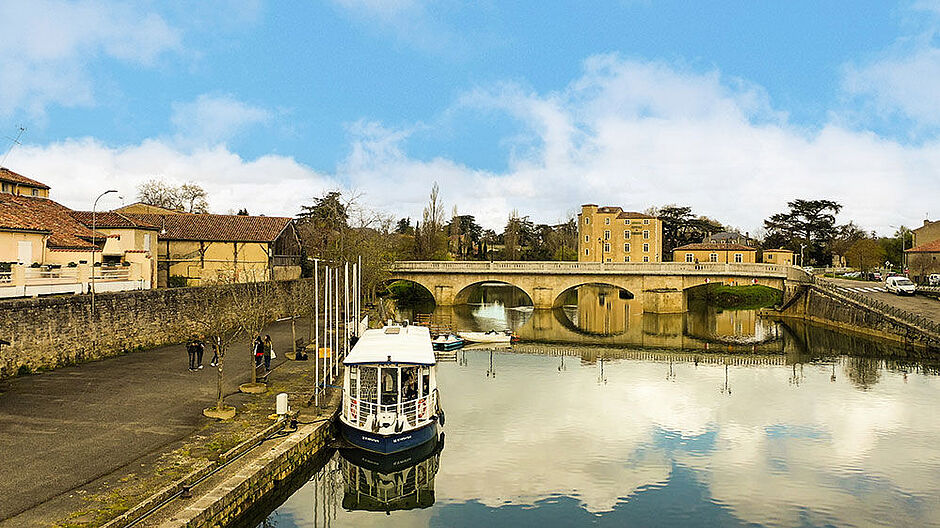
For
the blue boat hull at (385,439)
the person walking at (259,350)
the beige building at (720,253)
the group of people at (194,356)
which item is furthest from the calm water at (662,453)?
the beige building at (720,253)

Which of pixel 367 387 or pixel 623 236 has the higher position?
pixel 623 236

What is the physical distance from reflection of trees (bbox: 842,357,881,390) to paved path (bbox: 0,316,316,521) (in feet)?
98.1

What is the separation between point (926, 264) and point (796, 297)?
1537 centimetres

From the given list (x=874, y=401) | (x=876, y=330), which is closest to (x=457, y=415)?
(x=874, y=401)

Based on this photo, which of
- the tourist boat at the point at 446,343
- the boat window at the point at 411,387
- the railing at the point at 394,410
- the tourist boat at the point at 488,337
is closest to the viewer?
the railing at the point at 394,410

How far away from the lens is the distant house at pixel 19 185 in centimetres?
4066

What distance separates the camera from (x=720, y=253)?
95.9 m

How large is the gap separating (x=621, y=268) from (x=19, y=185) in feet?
164

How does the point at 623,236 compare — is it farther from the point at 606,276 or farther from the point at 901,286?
the point at 901,286

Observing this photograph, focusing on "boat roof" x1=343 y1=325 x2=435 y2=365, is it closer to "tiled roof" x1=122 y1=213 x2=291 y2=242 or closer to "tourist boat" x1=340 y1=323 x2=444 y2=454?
"tourist boat" x1=340 y1=323 x2=444 y2=454

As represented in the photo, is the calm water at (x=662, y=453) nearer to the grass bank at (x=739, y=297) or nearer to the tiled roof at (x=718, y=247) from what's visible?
the grass bank at (x=739, y=297)

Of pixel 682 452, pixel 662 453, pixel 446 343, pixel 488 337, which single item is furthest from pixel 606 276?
pixel 662 453

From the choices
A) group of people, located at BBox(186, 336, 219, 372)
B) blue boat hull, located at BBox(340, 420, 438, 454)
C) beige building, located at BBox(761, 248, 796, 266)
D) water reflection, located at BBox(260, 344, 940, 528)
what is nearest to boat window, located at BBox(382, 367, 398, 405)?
blue boat hull, located at BBox(340, 420, 438, 454)

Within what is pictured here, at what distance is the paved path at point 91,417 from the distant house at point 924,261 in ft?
218
